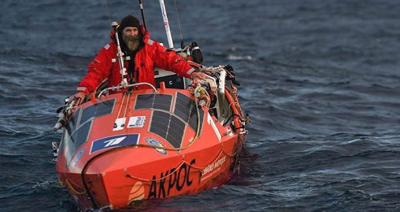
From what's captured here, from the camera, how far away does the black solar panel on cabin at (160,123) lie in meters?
12.0

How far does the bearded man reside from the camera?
13.5m

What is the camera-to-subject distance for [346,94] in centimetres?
2400

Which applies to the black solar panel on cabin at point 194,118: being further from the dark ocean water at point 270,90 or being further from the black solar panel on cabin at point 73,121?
the black solar panel on cabin at point 73,121

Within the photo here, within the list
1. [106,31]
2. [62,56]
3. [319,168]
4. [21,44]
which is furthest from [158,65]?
[106,31]

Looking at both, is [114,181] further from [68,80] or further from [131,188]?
[68,80]

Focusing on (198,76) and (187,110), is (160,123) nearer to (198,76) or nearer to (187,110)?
(187,110)

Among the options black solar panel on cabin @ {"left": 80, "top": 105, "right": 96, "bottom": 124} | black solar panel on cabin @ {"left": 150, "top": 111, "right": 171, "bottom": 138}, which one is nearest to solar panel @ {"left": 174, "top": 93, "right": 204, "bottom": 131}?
black solar panel on cabin @ {"left": 150, "top": 111, "right": 171, "bottom": 138}

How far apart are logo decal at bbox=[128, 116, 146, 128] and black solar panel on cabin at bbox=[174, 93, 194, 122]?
63cm

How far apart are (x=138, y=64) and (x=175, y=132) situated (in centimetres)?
207

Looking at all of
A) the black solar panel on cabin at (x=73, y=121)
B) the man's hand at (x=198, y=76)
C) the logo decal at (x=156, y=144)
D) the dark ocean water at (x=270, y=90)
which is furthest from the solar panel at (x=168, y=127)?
the man's hand at (x=198, y=76)

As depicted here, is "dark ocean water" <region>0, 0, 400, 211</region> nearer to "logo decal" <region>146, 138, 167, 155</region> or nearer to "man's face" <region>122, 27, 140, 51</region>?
"logo decal" <region>146, 138, 167, 155</region>

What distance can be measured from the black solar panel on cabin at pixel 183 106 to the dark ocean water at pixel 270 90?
1.18 m

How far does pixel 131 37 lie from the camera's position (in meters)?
13.5

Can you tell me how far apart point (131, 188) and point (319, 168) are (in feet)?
15.6
